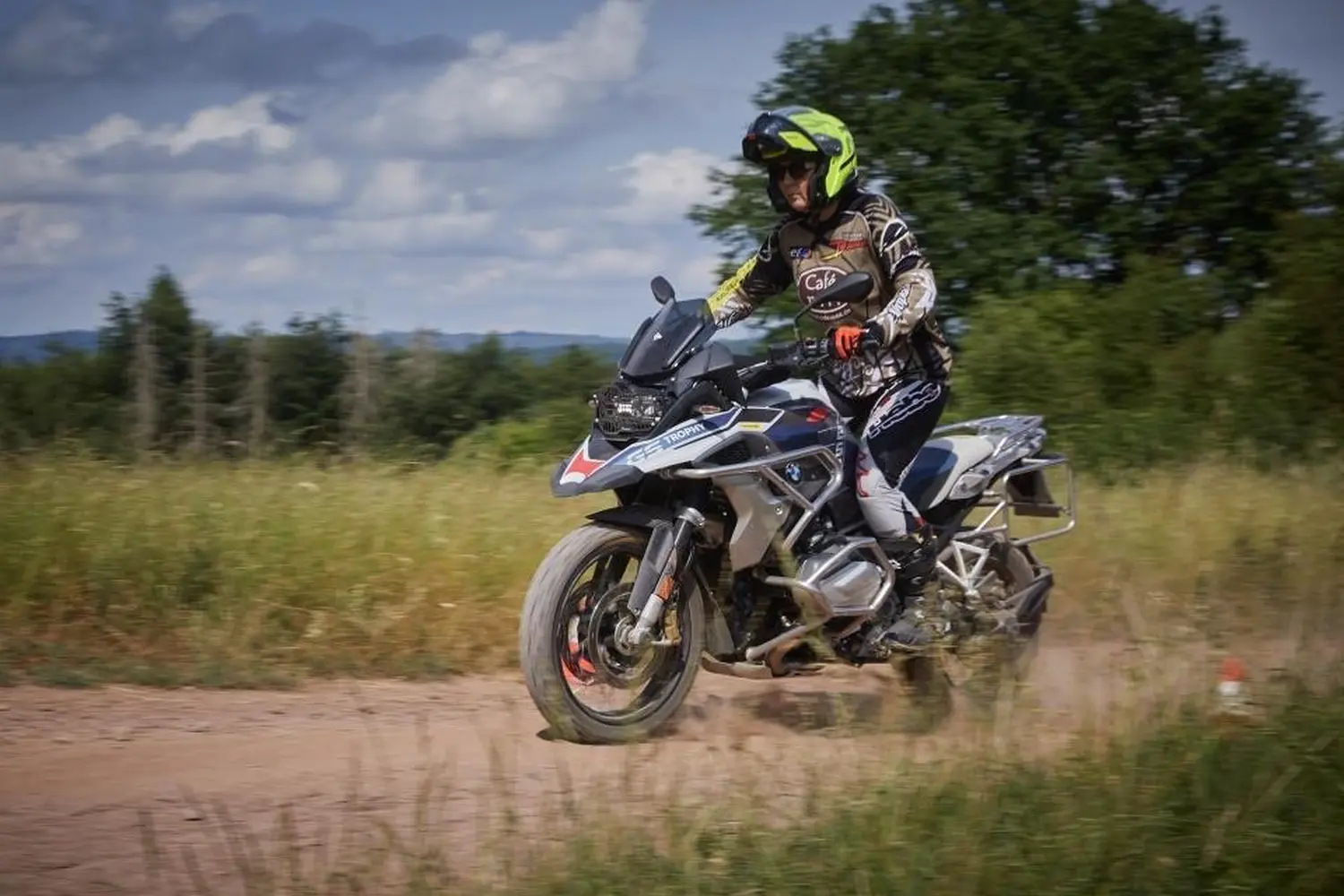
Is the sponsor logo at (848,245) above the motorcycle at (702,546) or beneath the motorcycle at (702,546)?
above

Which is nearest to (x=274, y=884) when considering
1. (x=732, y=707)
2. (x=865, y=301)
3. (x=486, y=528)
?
(x=732, y=707)

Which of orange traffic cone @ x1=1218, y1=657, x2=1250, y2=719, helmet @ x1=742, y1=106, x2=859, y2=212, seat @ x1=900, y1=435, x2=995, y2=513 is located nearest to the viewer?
orange traffic cone @ x1=1218, y1=657, x2=1250, y2=719

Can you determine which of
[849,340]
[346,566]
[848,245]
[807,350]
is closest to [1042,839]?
[849,340]

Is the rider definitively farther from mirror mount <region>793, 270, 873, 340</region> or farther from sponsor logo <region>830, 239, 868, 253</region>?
mirror mount <region>793, 270, 873, 340</region>

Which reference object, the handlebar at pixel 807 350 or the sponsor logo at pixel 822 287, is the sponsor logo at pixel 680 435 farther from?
the sponsor logo at pixel 822 287

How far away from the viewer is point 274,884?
4.10 metres

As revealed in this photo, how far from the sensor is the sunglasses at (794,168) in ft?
21.1

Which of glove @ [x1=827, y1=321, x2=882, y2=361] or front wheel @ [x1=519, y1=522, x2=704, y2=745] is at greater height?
glove @ [x1=827, y1=321, x2=882, y2=361]

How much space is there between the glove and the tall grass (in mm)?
1891

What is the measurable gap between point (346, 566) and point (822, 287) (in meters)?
3.04

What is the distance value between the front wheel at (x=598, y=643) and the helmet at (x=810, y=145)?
1.62m

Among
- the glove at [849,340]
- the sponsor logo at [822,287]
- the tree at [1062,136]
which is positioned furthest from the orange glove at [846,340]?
the tree at [1062,136]

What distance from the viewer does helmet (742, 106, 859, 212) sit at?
632 cm

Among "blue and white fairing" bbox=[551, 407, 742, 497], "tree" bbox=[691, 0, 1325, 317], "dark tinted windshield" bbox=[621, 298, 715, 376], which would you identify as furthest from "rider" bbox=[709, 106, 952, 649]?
"tree" bbox=[691, 0, 1325, 317]
